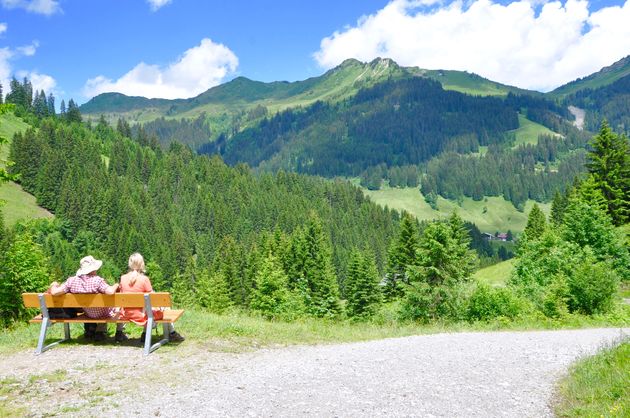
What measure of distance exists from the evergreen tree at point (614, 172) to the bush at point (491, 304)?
1335 inches

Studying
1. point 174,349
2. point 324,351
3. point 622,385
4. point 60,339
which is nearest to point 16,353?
point 60,339

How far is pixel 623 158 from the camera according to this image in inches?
2045

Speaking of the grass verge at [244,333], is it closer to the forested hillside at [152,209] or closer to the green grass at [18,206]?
the forested hillside at [152,209]

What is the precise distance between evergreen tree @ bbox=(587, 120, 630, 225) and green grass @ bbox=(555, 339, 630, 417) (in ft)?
159

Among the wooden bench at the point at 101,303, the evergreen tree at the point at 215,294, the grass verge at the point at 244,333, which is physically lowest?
the evergreen tree at the point at 215,294

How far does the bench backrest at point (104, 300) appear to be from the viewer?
12031 millimetres

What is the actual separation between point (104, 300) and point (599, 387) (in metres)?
11.7

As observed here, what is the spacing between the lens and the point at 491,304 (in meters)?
26.0

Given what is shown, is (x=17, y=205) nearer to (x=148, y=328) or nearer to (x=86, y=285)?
(x=86, y=285)

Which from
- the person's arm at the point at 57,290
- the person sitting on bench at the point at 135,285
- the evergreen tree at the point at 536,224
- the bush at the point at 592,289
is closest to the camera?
the person's arm at the point at 57,290

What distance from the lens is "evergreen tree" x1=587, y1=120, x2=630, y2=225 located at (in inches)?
2025

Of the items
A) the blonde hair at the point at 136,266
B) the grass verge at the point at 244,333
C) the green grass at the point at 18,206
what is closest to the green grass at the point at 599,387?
the grass verge at the point at 244,333

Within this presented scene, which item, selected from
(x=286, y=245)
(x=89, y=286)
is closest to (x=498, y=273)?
(x=286, y=245)

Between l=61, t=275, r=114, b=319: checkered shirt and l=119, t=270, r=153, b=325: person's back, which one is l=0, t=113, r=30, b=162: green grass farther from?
l=119, t=270, r=153, b=325: person's back
